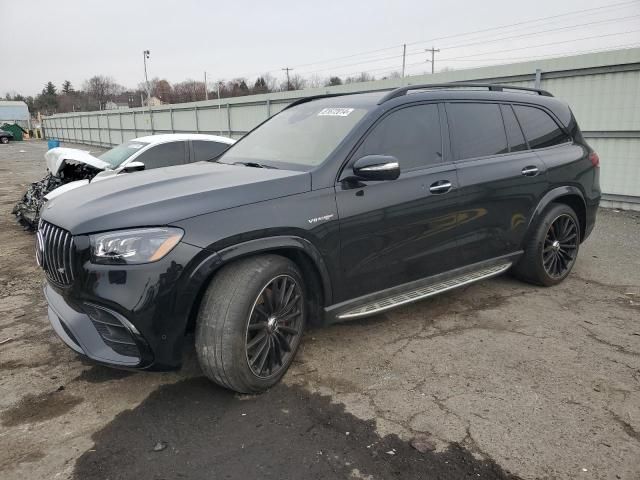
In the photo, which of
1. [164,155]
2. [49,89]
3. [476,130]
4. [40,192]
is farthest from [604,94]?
[49,89]

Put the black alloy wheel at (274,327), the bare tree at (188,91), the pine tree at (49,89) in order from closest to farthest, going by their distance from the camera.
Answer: the black alloy wheel at (274,327), the bare tree at (188,91), the pine tree at (49,89)

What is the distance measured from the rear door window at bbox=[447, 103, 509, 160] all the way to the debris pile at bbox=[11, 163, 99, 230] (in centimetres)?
551

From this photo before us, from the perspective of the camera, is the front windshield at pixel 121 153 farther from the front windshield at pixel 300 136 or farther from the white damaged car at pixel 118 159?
the front windshield at pixel 300 136

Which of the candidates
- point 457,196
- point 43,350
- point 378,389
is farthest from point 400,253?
point 43,350

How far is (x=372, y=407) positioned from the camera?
2.96m

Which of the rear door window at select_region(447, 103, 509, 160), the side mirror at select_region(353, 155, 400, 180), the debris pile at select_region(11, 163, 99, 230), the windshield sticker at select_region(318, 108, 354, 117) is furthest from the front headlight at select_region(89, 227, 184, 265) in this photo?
the debris pile at select_region(11, 163, 99, 230)

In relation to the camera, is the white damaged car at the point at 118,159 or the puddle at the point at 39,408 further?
the white damaged car at the point at 118,159

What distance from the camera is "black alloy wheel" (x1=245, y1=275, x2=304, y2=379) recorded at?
3012 mm

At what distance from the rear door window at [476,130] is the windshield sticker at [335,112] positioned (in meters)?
0.90

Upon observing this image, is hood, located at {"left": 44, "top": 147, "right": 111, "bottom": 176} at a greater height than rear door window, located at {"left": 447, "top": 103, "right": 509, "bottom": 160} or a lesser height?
lesser

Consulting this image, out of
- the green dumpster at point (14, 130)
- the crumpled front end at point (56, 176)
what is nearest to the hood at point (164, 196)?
the crumpled front end at point (56, 176)

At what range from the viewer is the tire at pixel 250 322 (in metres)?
2.82

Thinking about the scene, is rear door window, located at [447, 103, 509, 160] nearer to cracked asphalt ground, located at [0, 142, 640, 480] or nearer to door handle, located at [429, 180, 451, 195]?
door handle, located at [429, 180, 451, 195]

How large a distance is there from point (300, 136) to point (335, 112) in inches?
13.1
